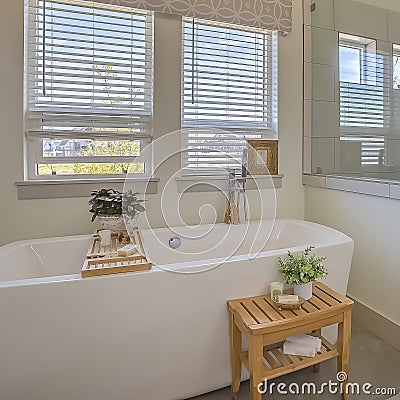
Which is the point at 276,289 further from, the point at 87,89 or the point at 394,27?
the point at 394,27

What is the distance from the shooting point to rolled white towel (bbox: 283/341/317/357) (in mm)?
1544

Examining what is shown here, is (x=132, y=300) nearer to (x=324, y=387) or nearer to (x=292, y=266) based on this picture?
(x=292, y=266)

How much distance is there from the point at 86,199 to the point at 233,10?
1.72 m

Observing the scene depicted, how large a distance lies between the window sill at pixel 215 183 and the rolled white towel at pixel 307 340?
49.8 inches

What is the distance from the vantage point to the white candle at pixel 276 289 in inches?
64.2

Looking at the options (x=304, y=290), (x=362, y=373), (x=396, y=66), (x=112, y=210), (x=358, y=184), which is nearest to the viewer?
(x=304, y=290)

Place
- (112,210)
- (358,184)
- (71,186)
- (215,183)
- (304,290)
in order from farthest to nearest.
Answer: (215,183)
(358,184)
(71,186)
(112,210)
(304,290)

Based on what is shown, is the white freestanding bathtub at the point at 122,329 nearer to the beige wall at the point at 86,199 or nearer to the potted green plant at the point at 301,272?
the potted green plant at the point at 301,272

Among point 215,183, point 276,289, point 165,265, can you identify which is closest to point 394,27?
point 215,183

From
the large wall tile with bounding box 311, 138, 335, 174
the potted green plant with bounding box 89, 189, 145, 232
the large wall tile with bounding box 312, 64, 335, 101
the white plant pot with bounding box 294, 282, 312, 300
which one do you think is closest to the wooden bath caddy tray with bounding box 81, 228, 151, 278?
the potted green plant with bounding box 89, 189, 145, 232

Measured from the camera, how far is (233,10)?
8.20ft

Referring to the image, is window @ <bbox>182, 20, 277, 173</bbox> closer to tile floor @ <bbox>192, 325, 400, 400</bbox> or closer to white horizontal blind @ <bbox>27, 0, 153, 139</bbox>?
white horizontal blind @ <bbox>27, 0, 153, 139</bbox>

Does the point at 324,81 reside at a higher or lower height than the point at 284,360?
higher

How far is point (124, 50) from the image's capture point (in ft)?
7.64
